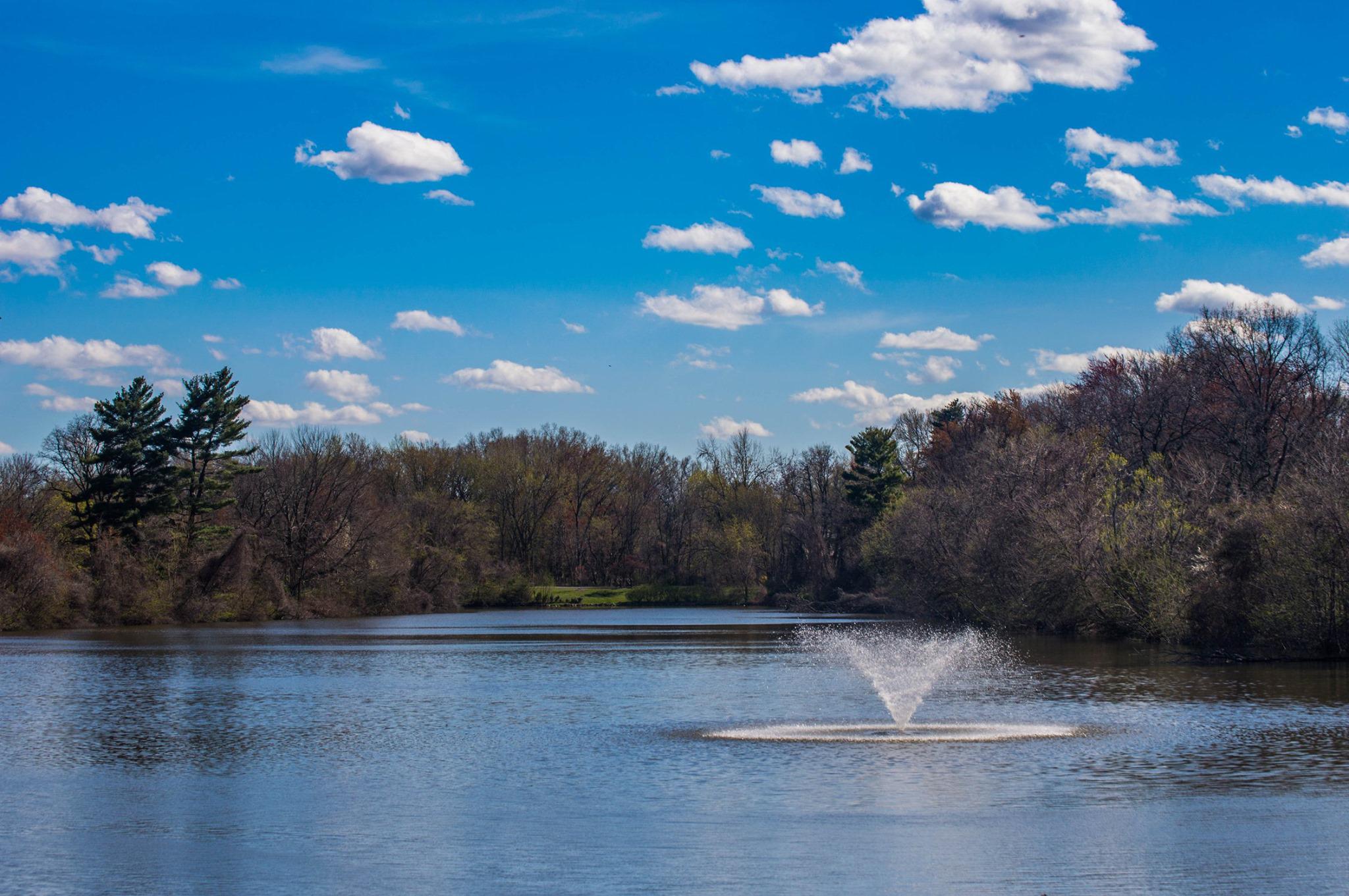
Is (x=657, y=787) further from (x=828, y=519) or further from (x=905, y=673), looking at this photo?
(x=828, y=519)

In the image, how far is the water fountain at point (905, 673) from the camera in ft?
82.3

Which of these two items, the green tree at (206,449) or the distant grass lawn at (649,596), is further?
the distant grass lawn at (649,596)

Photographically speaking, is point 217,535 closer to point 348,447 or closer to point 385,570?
point 385,570

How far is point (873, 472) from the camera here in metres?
103

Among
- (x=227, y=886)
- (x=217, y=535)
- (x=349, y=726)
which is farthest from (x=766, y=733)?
(x=217, y=535)

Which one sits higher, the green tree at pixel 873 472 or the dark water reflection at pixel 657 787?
the green tree at pixel 873 472

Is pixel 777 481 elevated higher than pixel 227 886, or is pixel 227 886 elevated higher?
pixel 777 481

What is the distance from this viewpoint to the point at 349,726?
2792 centimetres

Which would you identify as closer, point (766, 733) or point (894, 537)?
point (766, 733)

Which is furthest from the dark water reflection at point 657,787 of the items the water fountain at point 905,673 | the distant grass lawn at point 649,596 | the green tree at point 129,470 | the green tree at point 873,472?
the distant grass lawn at point 649,596

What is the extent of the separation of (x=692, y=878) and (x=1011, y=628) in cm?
5133

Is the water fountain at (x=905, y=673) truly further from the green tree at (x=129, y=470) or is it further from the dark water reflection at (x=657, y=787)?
the green tree at (x=129, y=470)

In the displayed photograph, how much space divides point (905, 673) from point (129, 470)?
54.1 meters

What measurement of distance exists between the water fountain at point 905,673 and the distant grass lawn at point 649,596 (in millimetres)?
46050
